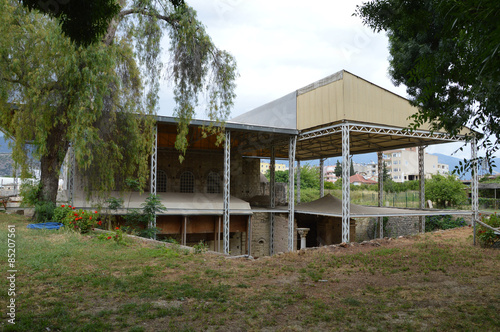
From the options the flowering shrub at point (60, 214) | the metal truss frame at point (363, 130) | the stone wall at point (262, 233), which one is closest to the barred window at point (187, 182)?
the stone wall at point (262, 233)

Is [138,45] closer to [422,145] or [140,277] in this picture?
[140,277]

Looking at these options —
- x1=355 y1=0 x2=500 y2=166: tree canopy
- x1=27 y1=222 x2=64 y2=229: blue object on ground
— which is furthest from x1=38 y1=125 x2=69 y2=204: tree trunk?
x1=355 y1=0 x2=500 y2=166: tree canopy

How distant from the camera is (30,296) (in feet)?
13.6

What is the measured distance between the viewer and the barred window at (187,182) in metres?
19.9

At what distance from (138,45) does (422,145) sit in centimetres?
1517

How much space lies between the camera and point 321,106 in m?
13.4

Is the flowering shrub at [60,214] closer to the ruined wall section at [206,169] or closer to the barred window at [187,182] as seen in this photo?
the ruined wall section at [206,169]

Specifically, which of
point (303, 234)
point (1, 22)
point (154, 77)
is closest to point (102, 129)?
point (154, 77)

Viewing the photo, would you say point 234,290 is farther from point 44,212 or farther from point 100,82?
point 44,212

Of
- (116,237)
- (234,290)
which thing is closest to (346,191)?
(116,237)

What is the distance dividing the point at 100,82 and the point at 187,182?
486 inches

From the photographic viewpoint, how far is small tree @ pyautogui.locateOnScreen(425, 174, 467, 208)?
24.4 meters

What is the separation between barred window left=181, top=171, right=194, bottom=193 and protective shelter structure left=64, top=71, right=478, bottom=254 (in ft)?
0.20

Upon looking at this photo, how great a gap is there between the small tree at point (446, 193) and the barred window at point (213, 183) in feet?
54.9
